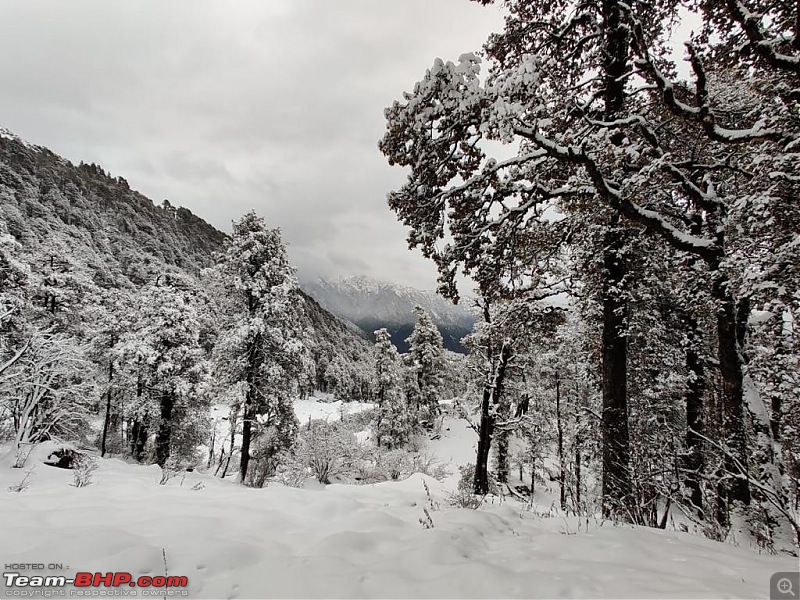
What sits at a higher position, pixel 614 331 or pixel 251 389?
pixel 614 331

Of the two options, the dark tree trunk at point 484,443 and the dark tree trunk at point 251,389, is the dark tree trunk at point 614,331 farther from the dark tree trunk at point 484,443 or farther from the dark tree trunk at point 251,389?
the dark tree trunk at point 251,389

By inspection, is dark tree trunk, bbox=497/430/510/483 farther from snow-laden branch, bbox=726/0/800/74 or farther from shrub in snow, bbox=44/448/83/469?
snow-laden branch, bbox=726/0/800/74

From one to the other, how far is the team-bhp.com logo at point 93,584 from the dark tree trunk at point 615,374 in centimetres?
659

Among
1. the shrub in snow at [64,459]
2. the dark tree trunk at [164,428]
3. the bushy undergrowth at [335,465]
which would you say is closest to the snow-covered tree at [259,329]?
the bushy undergrowth at [335,465]

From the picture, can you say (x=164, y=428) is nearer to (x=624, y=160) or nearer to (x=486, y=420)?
(x=486, y=420)

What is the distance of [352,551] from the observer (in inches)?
129

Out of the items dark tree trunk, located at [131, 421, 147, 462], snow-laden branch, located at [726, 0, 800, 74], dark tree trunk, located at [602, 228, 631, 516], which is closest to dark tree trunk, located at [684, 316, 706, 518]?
dark tree trunk, located at [602, 228, 631, 516]

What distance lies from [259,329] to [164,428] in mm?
8497

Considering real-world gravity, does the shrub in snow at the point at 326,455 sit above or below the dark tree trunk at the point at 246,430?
below

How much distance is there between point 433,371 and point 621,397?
1111 inches

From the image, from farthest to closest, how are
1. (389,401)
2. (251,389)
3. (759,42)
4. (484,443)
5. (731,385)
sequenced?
(389,401), (251,389), (484,443), (731,385), (759,42)

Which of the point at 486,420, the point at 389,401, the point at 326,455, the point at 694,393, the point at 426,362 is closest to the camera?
the point at 694,393

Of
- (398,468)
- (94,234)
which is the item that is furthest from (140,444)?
(94,234)

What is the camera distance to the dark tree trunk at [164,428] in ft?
57.9
